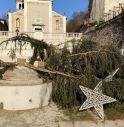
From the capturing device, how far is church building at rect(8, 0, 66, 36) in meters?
41.1

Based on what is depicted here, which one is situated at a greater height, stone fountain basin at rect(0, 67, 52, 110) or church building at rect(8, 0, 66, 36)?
church building at rect(8, 0, 66, 36)

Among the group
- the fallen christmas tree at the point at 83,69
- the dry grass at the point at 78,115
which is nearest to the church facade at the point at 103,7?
the fallen christmas tree at the point at 83,69

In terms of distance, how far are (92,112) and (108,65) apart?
5.88 feet

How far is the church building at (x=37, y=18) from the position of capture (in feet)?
135

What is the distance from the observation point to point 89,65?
36.8ft

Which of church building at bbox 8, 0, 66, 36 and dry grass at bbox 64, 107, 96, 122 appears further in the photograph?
church building at bbox 8, 0, 66, 36

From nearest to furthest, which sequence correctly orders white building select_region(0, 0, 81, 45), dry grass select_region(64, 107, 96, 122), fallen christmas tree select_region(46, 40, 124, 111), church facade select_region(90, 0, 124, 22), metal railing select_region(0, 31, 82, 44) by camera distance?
dry grass select_region(64, 107, 96, 122) < fallen christmas tree select_region(46, 40, 124, 111) < church facade select_region(90, 0, 124, 22) < metal railing select_region(0, 31, 82, 44) < white building select_region(0, 0, 81, 45)

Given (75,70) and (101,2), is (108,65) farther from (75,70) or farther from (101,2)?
(101,2)

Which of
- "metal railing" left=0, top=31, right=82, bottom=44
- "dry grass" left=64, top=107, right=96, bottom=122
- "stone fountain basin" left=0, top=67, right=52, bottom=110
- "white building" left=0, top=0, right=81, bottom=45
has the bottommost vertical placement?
"dry grass" left=64, top=107, right=96, bottom=122

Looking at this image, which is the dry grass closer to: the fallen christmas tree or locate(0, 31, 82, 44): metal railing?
the fallen christmas tree

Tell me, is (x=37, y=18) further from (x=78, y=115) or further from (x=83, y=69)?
(x=78, y=115)

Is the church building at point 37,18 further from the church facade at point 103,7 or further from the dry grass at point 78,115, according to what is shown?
the dry grass at point 78,115

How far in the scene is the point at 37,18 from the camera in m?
41.4

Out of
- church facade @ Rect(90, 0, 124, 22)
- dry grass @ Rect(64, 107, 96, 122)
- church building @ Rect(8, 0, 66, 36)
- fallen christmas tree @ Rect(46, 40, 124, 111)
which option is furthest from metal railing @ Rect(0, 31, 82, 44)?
dry grass @ Rect(64, 107, 96, 122)
